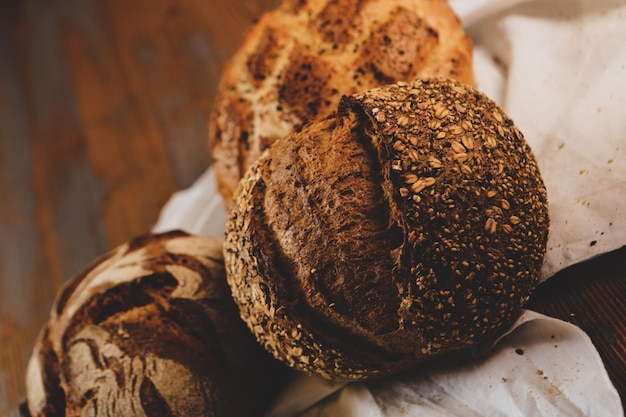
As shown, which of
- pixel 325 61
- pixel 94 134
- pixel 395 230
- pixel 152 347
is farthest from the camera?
pixel 94 134

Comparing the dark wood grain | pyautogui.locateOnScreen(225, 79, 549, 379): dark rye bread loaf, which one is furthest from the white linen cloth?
the dark wood grain

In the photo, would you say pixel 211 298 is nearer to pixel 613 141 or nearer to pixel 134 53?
pixel 613 141


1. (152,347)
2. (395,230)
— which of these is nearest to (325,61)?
(395,230)

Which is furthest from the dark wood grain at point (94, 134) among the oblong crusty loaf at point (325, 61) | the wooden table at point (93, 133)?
the oblong crusty loaf at point (325, 61)

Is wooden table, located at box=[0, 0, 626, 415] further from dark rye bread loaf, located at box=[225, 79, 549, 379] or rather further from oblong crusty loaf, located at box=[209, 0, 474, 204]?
dark rye bread loaf, located at box=[225, 79, 549, 379]

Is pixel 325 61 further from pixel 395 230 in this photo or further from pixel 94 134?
pixel 94 134

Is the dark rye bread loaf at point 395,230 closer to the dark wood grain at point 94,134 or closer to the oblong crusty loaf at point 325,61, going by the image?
the oblong crusty loaf at point 325,61

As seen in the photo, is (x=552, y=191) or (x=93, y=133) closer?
(x=552, y=191)
